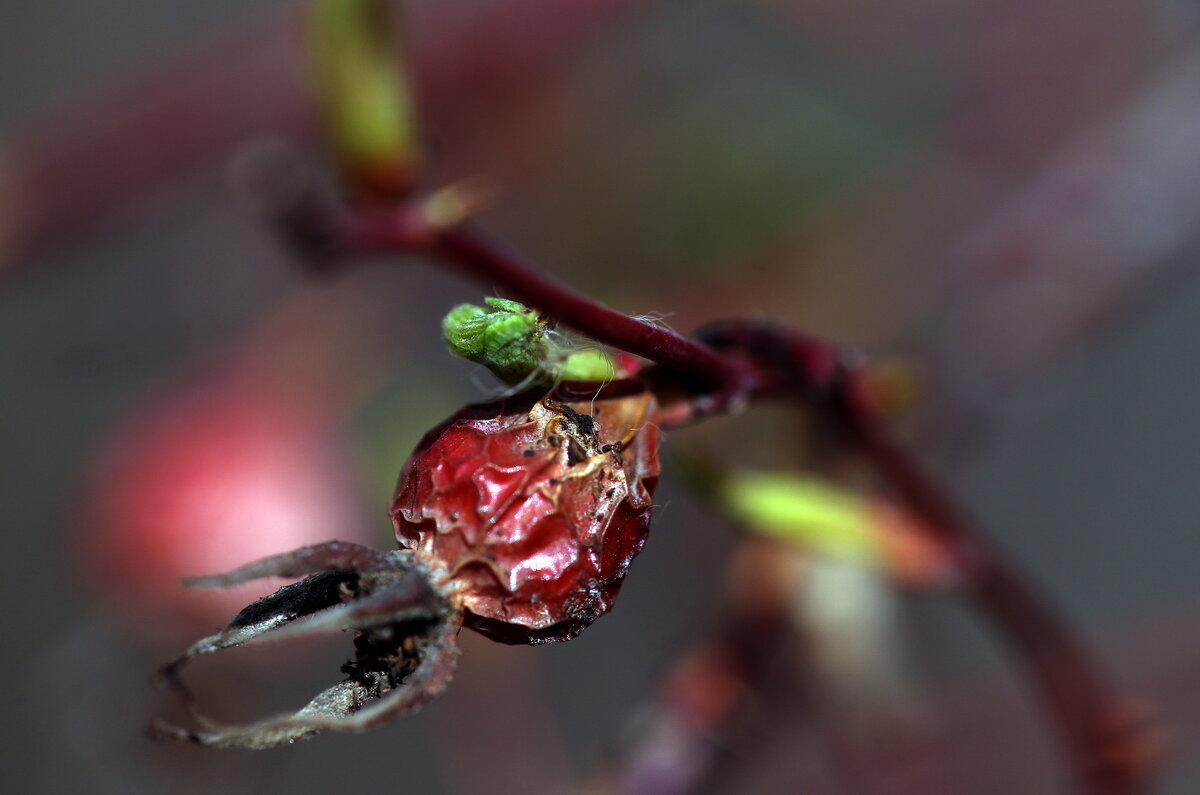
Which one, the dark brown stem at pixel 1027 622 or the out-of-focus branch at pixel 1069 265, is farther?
the out-of-focus branch at pixel 1069 265

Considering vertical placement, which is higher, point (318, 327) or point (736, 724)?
point (318, 327)

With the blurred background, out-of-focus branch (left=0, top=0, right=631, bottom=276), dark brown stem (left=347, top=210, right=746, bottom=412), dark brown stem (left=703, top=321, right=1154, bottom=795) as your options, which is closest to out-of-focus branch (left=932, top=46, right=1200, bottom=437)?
the blurred background

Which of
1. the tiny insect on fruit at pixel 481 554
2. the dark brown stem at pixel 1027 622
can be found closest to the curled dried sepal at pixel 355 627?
the tiny insect on fruit at pixel 481 554

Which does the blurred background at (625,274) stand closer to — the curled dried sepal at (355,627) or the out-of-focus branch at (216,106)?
the out-of-focus branch at (216,106)

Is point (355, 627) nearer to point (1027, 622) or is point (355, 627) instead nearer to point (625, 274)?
point (1027, 622)

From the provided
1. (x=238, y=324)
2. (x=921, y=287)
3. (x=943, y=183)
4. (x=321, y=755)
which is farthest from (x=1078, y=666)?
(x=321, y=755)

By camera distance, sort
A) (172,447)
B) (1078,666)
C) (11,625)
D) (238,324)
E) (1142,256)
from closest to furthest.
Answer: (1078,666) → (1142,256) → (172,447) → (238,324) → (11,625)

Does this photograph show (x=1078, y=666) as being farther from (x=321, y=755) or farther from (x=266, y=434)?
(x=321, y=755)

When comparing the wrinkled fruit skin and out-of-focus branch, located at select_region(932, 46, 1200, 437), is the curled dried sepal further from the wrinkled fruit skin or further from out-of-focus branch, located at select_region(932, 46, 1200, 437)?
out-of-focus branch, located at select_region(932, 46, 1200, 437)
